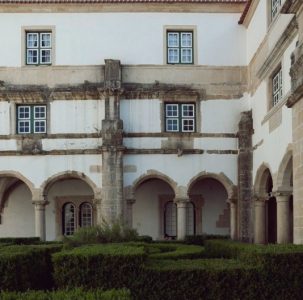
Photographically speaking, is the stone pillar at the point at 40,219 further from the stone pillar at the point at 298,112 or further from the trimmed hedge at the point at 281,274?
the trimmed hedge at the point at 281,274

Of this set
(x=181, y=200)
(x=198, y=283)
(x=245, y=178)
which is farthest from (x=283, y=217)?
(x=198, y=283)

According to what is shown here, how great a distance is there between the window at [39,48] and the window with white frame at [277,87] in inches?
342

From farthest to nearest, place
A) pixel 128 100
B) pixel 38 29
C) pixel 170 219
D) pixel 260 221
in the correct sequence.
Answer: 1. pixel 170 219
2. pixel 38 29
3. pixel 128 100
4. pixel 260 221

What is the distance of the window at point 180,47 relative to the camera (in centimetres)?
2155

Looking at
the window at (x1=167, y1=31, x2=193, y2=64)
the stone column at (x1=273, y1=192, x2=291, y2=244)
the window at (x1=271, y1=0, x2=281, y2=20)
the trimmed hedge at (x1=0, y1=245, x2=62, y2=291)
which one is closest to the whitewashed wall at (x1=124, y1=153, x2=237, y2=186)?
the window at (x1=167, y1=31, x2=193, y2=64)

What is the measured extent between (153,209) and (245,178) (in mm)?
4747

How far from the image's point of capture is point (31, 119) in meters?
21.4

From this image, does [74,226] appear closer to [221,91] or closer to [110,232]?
[221,91]

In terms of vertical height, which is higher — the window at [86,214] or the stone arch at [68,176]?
the stone arch at [68,176]

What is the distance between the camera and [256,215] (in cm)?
1919

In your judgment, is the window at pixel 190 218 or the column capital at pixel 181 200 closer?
the column capital at pixel 181 200

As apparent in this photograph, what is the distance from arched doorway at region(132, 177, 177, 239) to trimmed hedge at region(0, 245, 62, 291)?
12466 mm

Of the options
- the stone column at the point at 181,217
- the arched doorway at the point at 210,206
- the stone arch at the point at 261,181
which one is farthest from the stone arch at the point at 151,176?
the stone arch at the point at 261,181

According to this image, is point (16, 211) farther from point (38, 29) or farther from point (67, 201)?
point (38, 29)
